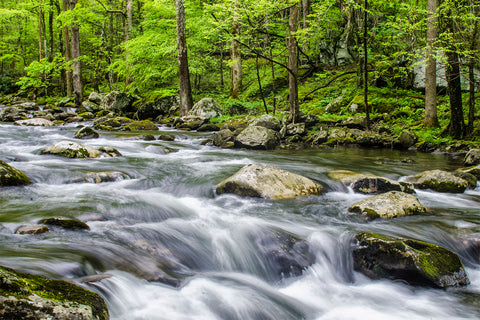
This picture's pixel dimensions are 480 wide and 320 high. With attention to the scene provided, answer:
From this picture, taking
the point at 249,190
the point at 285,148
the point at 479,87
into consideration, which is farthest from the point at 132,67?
the point at 479,87

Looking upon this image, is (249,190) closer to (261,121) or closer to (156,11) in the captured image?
(261,121)

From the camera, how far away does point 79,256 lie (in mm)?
3283

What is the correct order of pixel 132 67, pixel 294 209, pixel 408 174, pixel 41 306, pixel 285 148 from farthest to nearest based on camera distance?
pixel 132 67, pixel 285 148, pixel 408 174, pixel 294 209, pixel 41 306

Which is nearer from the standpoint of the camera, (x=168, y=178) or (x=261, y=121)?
(x=168, y=178)

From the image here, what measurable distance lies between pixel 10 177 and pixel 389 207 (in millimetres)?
6075

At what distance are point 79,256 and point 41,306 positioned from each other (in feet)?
4.82

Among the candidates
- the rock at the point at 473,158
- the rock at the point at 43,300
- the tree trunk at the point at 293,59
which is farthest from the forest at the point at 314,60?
the rock at the point at 43,300

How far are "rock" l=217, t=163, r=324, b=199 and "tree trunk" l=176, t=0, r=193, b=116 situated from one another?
10492 mm

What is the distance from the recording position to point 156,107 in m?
18.6

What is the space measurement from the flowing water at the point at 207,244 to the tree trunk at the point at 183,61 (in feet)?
29.4

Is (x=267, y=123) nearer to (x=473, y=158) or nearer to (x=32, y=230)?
(x=473, y=158)

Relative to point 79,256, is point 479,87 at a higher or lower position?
higher

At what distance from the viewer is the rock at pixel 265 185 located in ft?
19.3

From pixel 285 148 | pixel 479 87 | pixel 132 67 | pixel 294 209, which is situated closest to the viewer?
pixel 294 209
